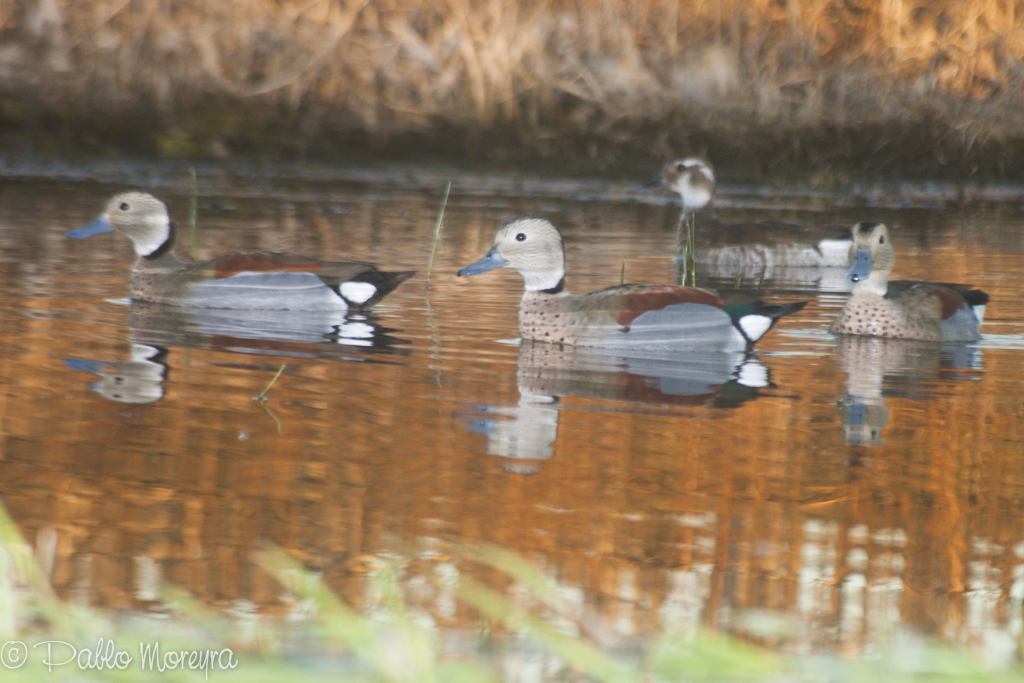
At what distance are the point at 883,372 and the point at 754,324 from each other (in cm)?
69

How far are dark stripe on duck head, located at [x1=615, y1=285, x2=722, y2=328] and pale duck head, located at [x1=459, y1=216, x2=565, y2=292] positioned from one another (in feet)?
1.96

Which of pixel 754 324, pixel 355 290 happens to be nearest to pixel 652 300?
pixel 754 324

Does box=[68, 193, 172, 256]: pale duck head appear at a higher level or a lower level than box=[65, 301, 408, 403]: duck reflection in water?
higher

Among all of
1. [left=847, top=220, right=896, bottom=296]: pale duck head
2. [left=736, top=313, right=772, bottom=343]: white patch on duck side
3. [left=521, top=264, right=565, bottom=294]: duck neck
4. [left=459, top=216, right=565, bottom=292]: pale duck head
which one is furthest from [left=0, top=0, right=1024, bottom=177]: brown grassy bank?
[left=736, top=313, right=772, bottom=343]: white patch on duck side

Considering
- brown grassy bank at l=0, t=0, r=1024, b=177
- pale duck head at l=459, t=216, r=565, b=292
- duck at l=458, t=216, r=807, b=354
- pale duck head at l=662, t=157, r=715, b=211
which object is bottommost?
duck at l=458, t=216, r=807, b=354

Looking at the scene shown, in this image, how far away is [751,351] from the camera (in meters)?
7.42

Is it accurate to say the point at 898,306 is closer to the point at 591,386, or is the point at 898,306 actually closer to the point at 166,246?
the point at 591,386

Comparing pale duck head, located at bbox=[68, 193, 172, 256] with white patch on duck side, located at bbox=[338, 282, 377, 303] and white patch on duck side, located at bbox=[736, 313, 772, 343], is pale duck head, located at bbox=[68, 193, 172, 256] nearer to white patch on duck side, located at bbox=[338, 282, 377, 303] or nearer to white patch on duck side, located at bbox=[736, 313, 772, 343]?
→ white patch on duck side, located at bbox=[338, 282, 377, 303]

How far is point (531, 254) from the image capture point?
7.73m

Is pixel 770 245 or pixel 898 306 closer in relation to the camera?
pixel 898 306

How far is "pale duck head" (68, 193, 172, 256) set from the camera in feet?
29.4

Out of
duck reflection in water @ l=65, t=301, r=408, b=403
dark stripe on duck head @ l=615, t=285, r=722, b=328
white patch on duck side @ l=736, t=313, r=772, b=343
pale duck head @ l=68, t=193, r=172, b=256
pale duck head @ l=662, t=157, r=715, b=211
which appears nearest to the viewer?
duck reflection in water @ l=65, t=301, r=408, b=403

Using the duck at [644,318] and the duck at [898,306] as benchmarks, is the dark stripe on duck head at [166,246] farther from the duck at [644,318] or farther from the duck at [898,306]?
the duck at [898,306]

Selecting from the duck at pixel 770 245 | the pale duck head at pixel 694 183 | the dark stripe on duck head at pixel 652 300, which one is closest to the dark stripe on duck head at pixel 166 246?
the dark stripe on duck head at pixel 652 300
